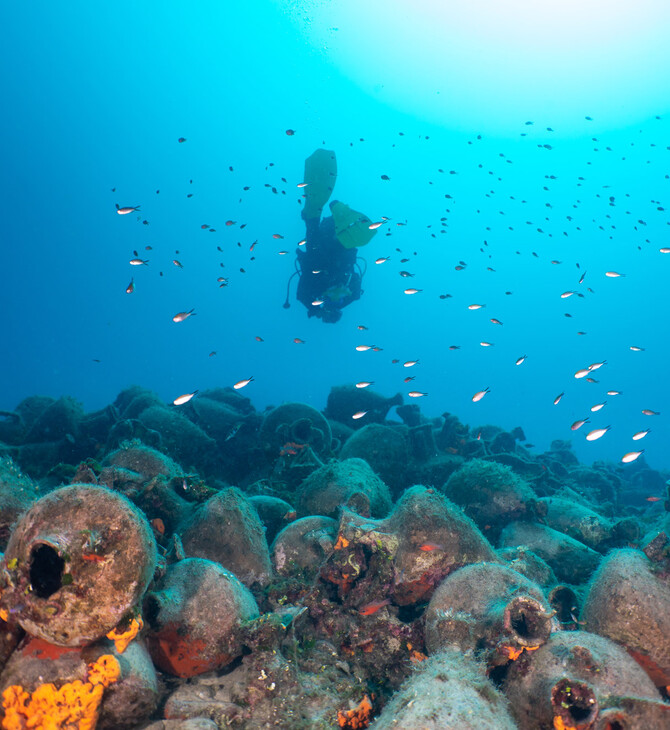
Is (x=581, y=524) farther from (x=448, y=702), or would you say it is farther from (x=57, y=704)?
(x=57, y=704)

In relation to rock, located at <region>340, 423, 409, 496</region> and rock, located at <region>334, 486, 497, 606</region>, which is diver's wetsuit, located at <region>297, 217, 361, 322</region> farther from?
rock, located at <region>334, 486, 497, 606</region>

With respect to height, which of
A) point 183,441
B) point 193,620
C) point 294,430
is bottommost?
point 183,441

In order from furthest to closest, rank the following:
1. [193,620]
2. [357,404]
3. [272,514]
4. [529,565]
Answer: [357,404]
[272,514]
[529,565]
[193,620]

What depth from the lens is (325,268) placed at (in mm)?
18578

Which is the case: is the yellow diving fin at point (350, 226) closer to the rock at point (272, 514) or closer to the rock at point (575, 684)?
the rock at point (272, 514)

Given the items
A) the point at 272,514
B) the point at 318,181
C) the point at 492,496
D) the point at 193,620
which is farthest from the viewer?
the point at 318,181

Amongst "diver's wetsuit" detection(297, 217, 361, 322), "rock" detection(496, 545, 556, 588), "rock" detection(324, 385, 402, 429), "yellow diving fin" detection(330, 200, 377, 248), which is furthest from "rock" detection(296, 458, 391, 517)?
"yellow diving fin" detection(330, 200, 377, 248)

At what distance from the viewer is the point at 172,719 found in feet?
10.7

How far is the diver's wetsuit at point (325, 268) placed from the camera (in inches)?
717

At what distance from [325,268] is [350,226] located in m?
2.42

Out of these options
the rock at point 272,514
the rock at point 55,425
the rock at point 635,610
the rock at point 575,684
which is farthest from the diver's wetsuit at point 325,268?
the rock at point 575,684

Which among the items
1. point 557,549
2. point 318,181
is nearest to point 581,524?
point 557,549

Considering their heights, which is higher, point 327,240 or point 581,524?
point 327,240

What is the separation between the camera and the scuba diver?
1706cm
